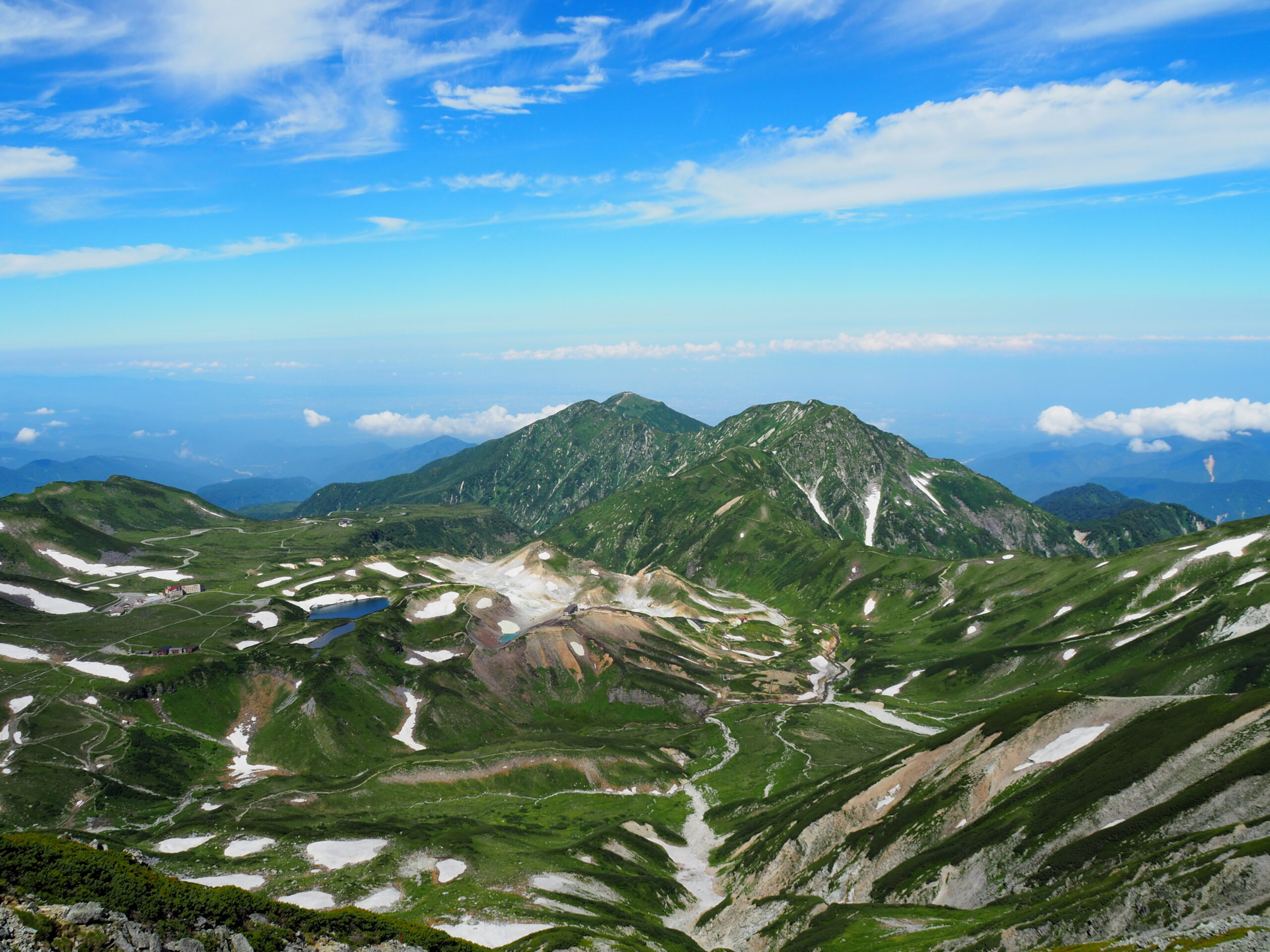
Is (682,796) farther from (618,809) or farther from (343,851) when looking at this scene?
(343,851)

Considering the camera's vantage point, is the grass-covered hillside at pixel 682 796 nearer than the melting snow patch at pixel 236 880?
Yes

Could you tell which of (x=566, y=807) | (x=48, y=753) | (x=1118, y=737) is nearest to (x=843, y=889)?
(x=1118, y=737)

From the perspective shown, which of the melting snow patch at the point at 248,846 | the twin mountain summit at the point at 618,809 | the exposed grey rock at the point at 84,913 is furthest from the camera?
the melting snow patch at the point at 248,846

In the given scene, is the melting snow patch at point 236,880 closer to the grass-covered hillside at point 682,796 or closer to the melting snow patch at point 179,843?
the grass-covered hillside at point 682,796

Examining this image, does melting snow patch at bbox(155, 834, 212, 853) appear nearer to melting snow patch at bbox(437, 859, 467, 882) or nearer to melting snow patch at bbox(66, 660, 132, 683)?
melting snow patch at bbox(437, 859, 467, 882)

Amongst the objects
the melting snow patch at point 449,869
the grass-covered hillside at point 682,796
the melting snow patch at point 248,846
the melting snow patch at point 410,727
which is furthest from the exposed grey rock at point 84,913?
the melting snow patch at point 410,727

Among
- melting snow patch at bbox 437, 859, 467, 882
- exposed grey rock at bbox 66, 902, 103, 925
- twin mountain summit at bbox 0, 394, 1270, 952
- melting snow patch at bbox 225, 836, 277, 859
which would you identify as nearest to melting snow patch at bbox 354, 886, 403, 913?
twin mountain summit at bbox 0, 394, 1270, 952

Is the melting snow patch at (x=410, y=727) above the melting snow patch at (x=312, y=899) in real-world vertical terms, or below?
below
